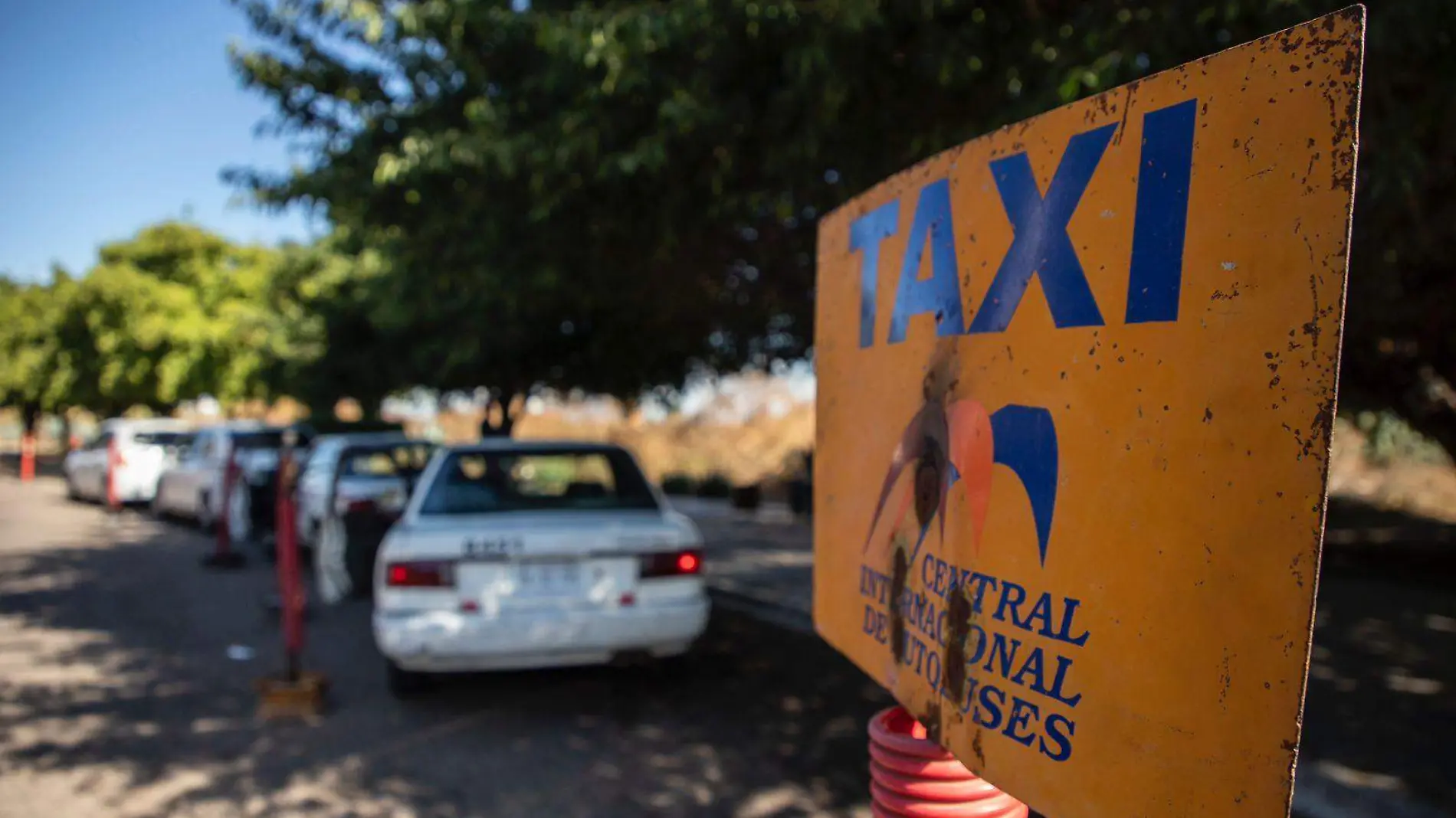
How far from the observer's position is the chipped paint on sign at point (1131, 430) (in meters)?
1.48

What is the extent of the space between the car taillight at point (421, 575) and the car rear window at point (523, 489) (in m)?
0.52

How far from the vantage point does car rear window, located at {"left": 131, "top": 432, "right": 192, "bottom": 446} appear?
18.9 metres

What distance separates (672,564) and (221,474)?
10.9 metres

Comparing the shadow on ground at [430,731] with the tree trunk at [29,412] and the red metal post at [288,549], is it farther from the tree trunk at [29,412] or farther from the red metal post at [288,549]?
the tree trunk at [29,412]

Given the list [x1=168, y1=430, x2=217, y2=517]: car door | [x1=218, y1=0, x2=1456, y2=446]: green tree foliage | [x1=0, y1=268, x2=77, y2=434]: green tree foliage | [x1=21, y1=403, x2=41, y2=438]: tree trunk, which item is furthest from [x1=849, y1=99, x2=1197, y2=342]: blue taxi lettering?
[x1=21, y1=403, x2=41, y2=438]: tree trunk

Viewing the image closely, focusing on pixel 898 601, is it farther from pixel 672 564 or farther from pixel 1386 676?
pixel 1386 676

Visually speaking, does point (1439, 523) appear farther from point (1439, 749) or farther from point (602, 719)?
point (602, 719)

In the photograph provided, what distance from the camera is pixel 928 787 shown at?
2.34 m

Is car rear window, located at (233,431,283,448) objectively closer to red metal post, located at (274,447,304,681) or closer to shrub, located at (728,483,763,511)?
shrub, located at (728,483,763,511)

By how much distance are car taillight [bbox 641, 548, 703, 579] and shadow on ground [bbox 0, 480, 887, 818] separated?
80 centimetres

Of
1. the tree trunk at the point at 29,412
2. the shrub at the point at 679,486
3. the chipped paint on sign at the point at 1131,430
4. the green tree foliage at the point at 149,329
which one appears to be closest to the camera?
the chipped paint on sign at the point at 1131,430

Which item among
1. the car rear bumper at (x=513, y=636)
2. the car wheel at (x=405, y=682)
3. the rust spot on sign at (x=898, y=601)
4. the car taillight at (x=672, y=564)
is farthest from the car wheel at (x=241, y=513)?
the rust spot on sign at (x=898, y=601)

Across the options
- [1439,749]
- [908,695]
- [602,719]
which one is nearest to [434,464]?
[602,719]

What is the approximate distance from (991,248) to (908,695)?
103 centimetres
